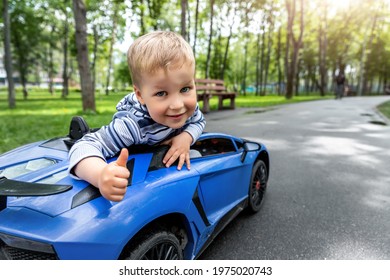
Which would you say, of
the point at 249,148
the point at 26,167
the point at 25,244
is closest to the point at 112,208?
the point at 25,244

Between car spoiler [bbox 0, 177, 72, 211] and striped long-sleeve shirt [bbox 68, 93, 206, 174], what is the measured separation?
194 millimetres

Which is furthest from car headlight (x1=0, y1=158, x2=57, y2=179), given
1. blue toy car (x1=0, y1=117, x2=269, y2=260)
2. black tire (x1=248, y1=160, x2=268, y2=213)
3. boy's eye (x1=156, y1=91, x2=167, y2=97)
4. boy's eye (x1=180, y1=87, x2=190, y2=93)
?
black tire (x1=248, y1=160, x2=268, y2=213)

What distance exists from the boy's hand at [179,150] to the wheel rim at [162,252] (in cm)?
48

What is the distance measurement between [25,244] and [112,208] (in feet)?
1.33

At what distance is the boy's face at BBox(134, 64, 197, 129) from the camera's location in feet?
5.55

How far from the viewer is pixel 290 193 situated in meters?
3.73

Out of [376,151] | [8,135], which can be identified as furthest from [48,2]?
[376,151]

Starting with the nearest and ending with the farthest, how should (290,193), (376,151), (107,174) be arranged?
1. (107,174)
2. (290,193)
3. (376,151)

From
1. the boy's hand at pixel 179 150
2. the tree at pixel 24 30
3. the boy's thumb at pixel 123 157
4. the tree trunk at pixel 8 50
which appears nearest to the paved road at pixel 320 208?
the boy's hand at pixel 179 150

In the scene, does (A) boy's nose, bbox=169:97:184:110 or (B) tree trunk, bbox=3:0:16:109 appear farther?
(B) tree trunk, bbox=3:0:16:109

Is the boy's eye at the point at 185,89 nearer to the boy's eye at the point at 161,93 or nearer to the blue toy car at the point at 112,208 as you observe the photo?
the boy's eye at the point at 161,93

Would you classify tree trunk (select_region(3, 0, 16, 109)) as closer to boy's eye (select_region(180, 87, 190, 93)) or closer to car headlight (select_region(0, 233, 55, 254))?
boy's eye (select_region(180, 87, 190, 93))
